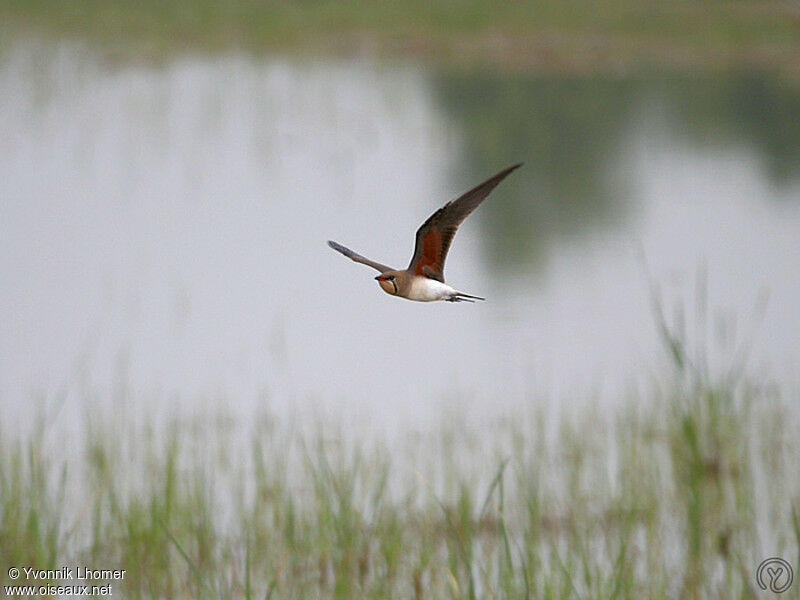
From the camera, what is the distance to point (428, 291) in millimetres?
1289

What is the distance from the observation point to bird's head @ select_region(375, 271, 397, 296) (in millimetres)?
1285

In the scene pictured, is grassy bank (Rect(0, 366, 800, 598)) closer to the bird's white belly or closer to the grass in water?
the grass in water

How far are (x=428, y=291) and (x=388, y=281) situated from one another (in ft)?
0.14

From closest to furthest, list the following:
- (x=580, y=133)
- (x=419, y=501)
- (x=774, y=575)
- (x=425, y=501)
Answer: (x=774, y=575) < (x=425, y=501) < (x=419, y=501) < (x=580, y=133)

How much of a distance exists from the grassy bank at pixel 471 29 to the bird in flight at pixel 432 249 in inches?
481

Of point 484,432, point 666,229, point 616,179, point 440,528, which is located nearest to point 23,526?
point 440,528

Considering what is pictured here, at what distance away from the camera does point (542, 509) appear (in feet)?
15.9

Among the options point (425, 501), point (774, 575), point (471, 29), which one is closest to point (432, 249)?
point (774, 575)

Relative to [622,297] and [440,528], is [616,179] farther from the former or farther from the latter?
[440,528]

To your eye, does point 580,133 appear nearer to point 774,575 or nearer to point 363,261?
point 774,575

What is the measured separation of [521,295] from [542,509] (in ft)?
15.4

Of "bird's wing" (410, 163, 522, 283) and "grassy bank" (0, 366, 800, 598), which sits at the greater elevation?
"bird's wing" (410, 163, 522, 283)

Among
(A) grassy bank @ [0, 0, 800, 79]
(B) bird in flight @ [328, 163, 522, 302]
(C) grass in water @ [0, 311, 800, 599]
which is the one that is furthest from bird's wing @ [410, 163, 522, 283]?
(A) grassy bank @ [0, 0, 800, 79]

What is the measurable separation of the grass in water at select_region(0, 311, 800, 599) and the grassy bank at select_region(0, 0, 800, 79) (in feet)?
28.5
